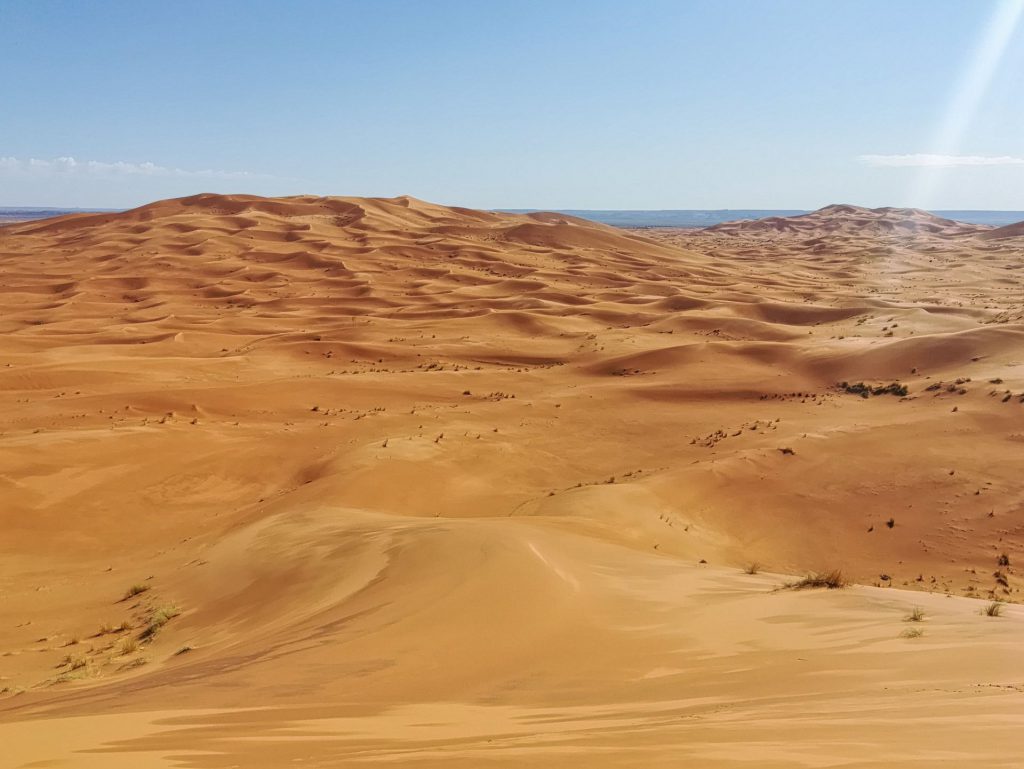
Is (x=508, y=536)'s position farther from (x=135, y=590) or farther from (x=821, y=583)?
(x=135, y=590)

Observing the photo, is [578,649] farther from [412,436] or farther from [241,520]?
[412,436]

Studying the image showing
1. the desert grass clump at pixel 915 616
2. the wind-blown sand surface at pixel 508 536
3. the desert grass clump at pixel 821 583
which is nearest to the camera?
the wind-blown sand surface at pixel 508 536

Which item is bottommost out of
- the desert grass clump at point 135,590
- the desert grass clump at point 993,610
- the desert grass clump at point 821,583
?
the desert grass clump at point 135,590

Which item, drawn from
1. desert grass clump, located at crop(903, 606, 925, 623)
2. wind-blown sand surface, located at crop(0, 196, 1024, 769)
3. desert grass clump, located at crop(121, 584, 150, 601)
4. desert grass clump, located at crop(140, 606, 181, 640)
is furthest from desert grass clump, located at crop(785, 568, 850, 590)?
desert grass clump, located at crop(121, 584, 150, 601)

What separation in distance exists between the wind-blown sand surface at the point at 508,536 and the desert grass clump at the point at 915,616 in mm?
189

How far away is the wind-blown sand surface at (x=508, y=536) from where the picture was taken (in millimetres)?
4270

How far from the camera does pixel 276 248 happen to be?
57.9 metres

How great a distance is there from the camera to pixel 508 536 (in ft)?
29.1

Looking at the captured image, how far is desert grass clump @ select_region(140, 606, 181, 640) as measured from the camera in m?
8.14

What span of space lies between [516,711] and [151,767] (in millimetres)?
2231

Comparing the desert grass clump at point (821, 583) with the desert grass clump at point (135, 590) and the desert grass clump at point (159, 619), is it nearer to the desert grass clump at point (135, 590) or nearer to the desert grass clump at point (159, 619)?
the desert grass clump at point (159, 619)

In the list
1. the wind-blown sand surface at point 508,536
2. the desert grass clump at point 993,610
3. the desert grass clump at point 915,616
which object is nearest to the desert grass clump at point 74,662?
the wind-blown sand surface at point 508,536

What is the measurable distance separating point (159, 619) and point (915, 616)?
825 cm

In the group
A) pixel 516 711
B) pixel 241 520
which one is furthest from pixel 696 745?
pixel 241 520
